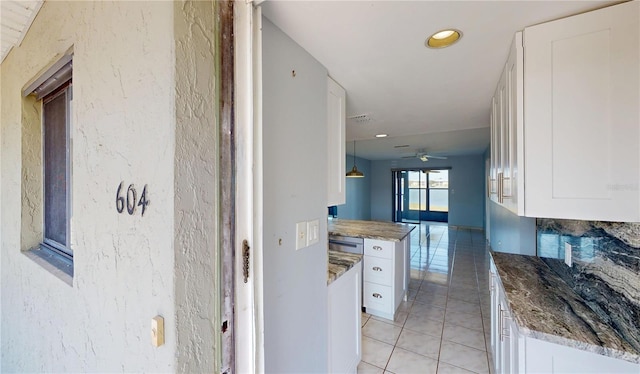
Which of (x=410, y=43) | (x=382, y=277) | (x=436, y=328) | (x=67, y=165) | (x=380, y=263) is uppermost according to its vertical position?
(x=410, y=43)

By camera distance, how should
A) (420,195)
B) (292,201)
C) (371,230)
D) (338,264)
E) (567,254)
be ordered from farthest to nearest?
(420,195), (371,230), (338,264), (567,254), (292,201)

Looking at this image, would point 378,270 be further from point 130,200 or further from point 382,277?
point 130,200

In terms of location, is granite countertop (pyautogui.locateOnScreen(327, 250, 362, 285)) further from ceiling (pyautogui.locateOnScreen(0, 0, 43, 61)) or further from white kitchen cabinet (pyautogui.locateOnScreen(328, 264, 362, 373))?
ceiling (pyautogui.locateOnScreen(0, 0, 43, 61))

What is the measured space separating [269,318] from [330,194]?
784 mm

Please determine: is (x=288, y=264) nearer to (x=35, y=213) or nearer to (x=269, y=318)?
(x=269, y=318)

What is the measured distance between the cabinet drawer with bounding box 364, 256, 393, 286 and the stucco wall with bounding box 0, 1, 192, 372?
7.47 feet

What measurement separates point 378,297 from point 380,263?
387 millimetres

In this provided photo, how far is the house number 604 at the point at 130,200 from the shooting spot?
743mm

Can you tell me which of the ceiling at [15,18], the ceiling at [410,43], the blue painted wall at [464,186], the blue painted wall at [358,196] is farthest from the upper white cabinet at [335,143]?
the blue painted wall at [464,186]

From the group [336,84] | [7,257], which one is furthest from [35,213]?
[336,84]

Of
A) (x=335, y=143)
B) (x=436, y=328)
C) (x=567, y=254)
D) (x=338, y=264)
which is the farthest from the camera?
(x=436, y=328)

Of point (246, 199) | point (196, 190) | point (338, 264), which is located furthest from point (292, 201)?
point (338, 264)

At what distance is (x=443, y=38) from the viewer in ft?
3.97

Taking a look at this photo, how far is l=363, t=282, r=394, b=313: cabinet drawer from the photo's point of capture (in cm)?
272
